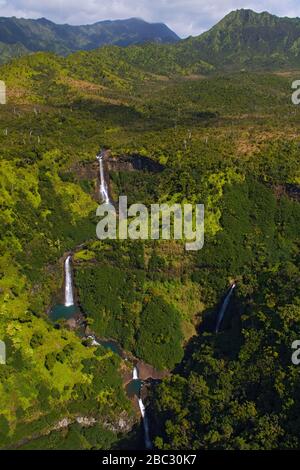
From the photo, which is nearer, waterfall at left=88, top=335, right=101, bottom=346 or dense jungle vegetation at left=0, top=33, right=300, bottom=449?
dense jungle vegetation at left=0, top=33, right=300, bottom=449

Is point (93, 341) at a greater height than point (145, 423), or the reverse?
point (93, 341)

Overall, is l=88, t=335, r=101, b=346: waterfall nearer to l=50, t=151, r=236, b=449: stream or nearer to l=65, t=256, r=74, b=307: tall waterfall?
l=50, t=151, r=236, b=449: stream

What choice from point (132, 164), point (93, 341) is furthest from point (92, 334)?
point (132, 164)

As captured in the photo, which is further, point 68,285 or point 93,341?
point 68,285

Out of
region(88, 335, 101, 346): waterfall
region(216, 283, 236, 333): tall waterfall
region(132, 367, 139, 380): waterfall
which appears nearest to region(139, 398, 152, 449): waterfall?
region(132, 367, 139, 380): waterfall

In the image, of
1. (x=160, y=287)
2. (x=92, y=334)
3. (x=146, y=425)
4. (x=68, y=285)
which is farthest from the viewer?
(x=68, y=285)

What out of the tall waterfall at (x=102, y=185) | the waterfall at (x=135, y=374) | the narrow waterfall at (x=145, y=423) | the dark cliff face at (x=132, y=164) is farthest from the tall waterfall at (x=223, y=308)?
the tall waterfall at (x=102, y=185)

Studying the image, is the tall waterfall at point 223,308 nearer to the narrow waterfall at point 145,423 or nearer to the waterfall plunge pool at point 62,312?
the narrow waterfall at point 145,423

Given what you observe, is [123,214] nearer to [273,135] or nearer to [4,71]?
[273,135]

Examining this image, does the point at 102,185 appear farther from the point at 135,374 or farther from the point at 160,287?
the point at 135,374
